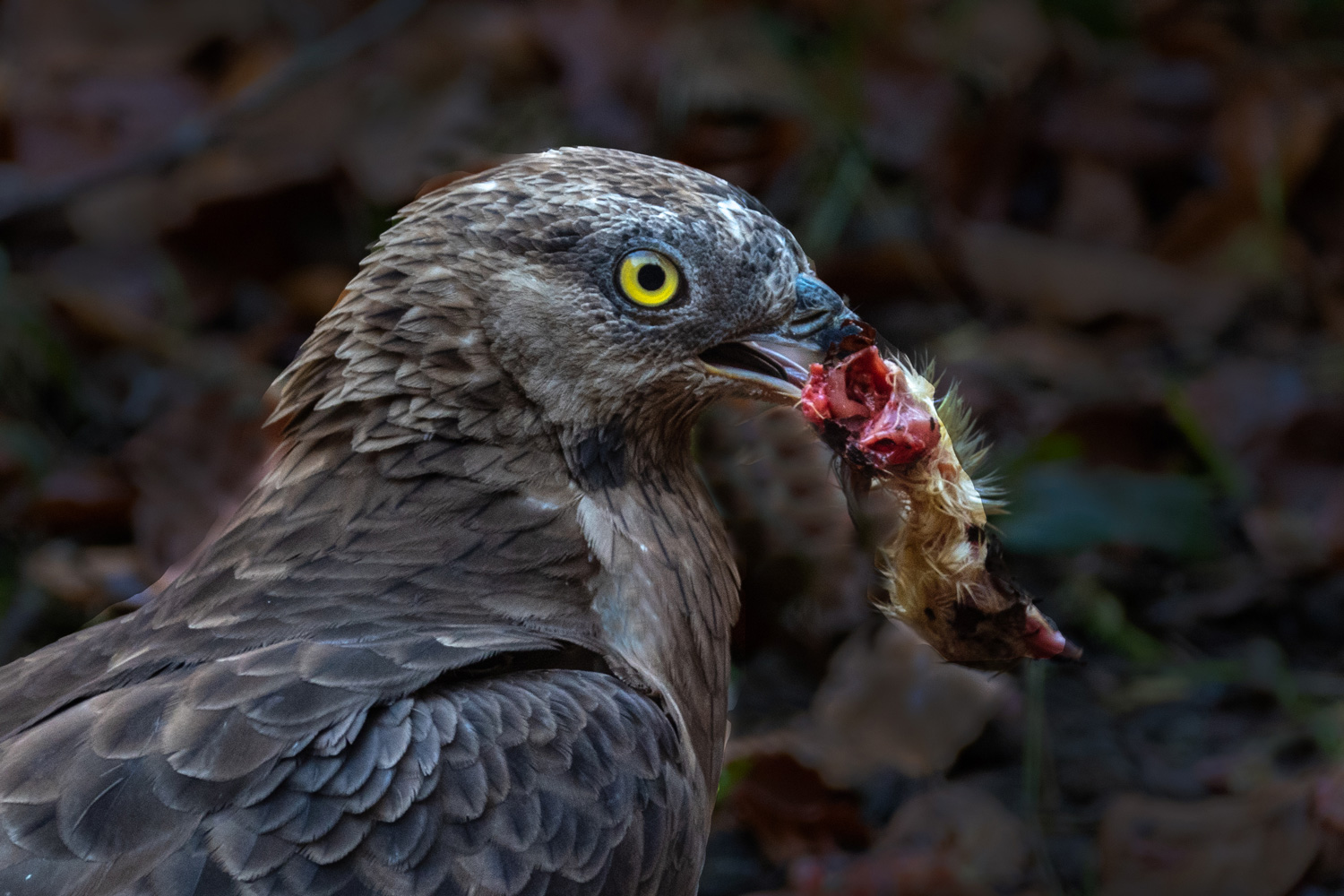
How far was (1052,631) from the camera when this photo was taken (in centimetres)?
246

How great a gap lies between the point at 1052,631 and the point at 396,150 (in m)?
3.56

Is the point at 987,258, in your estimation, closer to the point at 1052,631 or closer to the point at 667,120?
the point at 667,120

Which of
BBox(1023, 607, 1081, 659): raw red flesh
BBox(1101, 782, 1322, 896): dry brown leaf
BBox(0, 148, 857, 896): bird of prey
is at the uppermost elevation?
BBox(0, 148, 857, 896): bird of prey

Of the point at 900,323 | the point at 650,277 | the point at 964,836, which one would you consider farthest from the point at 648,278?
the point at 900,323

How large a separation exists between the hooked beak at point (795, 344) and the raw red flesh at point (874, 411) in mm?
90

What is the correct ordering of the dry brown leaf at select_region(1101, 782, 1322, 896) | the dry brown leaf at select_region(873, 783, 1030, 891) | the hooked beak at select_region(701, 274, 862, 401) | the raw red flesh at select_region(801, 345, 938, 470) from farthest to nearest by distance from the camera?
the dry brown leaf at select_region(873, 783, 1030, 891) → the dry brown leaf at select_region(1101, 782, 1322, 896) → the hooked beak at select_region(701, 274, 862, 401) → the raw red flesh at select_region(801, 345, 938, 470)

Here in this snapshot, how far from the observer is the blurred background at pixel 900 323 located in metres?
3.58

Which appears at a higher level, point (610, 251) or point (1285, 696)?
point (610, 251)

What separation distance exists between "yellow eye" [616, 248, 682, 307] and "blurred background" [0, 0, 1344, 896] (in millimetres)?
1365

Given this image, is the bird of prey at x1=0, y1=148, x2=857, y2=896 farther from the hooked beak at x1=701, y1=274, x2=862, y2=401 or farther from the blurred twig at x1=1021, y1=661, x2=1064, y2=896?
the blurred twig at x1=1021, y1=661, x2=1064, y2=896

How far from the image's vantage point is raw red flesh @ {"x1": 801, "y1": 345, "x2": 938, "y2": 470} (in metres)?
2.33

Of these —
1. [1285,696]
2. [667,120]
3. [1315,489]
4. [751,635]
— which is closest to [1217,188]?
[1315,489]

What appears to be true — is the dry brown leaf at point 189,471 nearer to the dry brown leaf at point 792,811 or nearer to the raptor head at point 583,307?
the dry brown leaf at point 792,811

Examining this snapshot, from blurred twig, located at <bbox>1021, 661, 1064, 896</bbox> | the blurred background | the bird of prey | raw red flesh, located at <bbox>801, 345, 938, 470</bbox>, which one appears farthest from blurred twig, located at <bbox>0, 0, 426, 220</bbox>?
raw red flesh, located at <bbox>801, 345, 938, 470</bbox>
